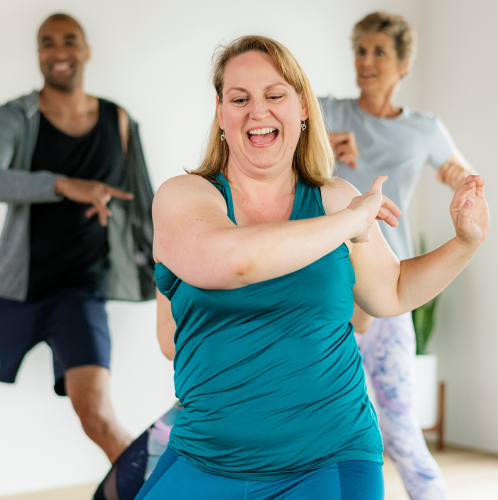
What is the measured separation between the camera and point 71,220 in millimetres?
2996

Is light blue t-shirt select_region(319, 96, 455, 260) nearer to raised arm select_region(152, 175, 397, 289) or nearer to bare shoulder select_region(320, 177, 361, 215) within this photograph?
bare shoulder select_region(320, 177, 361, 215)

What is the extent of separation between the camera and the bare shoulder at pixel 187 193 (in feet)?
3.44

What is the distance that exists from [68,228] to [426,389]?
7.73ft

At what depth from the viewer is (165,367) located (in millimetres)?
3355

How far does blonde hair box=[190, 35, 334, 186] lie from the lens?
1227 mm

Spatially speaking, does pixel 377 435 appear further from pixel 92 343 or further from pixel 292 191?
pixel 92 343

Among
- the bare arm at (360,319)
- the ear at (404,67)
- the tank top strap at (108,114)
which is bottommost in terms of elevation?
the bare arm at (360,319)

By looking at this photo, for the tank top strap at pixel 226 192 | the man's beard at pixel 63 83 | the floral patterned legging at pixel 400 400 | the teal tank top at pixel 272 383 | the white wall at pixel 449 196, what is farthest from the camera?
the white wall at pixel 449 196

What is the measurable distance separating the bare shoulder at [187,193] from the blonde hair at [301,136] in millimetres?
79

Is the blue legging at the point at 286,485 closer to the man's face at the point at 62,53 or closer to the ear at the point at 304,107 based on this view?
the ear at the point at 304,107

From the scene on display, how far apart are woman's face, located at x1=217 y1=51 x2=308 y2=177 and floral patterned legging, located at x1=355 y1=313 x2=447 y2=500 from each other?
→ 1.28 m

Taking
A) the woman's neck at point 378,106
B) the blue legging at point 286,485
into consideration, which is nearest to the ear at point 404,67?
the woman's neck at point 378,106

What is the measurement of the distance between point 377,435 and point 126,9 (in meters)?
2.84

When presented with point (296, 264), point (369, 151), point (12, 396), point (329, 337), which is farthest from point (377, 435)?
point (12, 396)
